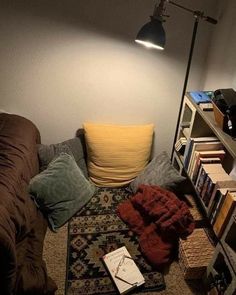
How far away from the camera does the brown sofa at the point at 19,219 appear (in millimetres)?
1246

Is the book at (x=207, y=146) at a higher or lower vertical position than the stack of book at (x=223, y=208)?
higher

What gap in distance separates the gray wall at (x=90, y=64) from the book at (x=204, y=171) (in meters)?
0.73

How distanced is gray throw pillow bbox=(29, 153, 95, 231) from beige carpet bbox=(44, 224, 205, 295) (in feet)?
0.33

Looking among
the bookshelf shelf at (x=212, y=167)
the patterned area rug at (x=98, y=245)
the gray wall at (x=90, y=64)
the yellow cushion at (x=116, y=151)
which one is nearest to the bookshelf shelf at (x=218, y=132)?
the bookshelf shelf at (x=212, y=167)

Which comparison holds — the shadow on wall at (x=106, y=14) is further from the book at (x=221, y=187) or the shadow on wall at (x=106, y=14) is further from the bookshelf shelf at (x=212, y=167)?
the book at (x=221, y=187)

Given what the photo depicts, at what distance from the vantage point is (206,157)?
1.62 meters

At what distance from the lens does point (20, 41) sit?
1848 millimetres

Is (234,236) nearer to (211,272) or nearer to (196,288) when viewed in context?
(211,272)

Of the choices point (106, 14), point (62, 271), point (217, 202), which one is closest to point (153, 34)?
point (106, 14)

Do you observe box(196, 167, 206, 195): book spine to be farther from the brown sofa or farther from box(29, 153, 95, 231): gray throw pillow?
the brown sofa

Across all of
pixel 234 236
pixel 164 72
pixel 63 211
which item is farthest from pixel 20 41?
pixel 234 236

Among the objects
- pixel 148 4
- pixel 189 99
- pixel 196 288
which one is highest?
pixel 148 4

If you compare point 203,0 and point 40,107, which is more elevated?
point 203,0

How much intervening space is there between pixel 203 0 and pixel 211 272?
1.66m
